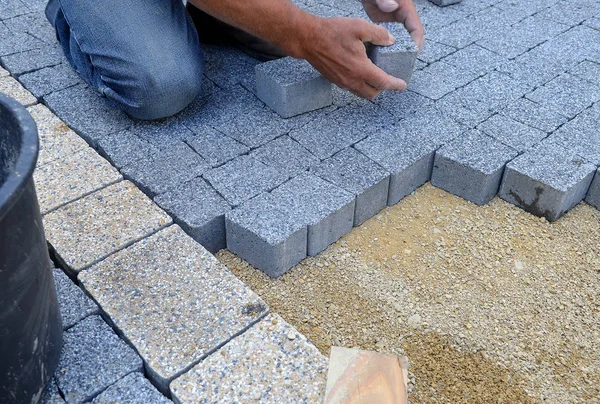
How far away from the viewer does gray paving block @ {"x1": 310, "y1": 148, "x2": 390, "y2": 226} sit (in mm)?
2711

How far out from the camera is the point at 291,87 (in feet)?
9.95

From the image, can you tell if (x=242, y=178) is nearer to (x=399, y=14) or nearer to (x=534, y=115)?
(x=399, y=14)

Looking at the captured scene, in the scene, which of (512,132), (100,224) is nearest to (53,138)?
(100,224)

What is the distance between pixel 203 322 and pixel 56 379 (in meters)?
0.49

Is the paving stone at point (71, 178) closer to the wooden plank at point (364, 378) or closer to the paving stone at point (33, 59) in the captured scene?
the paving stone at point (33, 59)

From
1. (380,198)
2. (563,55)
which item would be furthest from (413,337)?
(563,55)

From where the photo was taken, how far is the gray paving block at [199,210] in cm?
250

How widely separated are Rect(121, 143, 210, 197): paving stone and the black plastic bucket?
2.97ft

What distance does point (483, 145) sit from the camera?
296 centimetres

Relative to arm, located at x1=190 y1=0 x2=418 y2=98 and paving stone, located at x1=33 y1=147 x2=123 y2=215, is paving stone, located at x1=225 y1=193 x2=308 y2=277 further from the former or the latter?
arm, located at x1=190 y1=0 x2=418 y2=98

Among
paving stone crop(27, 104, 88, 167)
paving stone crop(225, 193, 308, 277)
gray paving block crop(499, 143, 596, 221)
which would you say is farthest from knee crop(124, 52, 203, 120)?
gray paving block crop(499, 143, 596, 221)

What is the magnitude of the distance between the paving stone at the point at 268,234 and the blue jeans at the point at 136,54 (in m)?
0.83

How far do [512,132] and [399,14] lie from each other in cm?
95

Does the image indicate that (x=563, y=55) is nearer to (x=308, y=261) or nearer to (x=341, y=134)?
(x=341, y=134)
